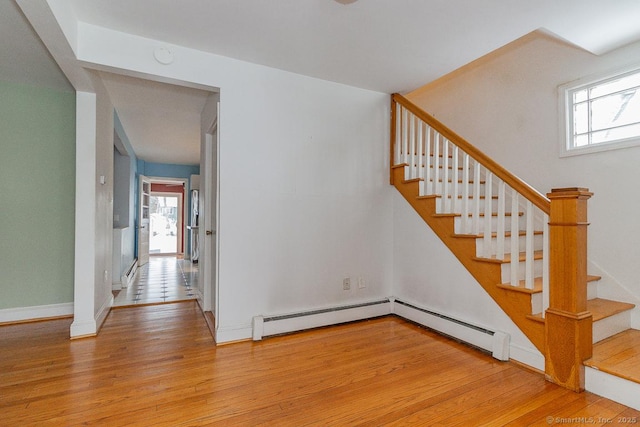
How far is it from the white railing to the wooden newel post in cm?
9

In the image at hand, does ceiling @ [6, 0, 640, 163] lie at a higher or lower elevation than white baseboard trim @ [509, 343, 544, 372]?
higher

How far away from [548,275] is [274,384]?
1853 millimetres

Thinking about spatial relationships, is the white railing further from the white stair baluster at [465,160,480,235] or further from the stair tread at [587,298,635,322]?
the stair tread at [587,298,635,322]

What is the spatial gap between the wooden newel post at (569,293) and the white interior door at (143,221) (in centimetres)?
682

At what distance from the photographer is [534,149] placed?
299 centimetres

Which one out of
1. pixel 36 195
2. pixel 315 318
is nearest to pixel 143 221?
pixel 36 195

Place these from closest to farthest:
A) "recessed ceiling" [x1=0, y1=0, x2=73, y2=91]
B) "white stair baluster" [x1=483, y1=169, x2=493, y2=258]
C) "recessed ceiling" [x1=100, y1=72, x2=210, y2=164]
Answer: "recessed ceiling" [x1=0, y1=0, x2=73, y2=91] < "white stair baluster" [x1=483, y1=169, x2=493, y2=258] < "recessed ceiling" [x1=100, y1=72, x2=210, y2=164]

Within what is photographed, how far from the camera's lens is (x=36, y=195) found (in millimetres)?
3137

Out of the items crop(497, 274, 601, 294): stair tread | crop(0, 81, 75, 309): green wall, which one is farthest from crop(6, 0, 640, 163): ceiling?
crop(497, 274, 601, 294): stair tread

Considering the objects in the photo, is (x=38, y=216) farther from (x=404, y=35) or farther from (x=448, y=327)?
(x=448, y=327)

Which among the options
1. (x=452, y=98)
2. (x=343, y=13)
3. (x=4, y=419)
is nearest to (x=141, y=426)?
(x=4, y=419)

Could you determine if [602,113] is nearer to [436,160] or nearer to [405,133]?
[436,160]

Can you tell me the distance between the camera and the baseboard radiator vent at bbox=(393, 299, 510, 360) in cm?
225

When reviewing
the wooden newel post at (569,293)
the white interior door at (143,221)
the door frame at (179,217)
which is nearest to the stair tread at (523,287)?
the wooden newel post at (569,293)
